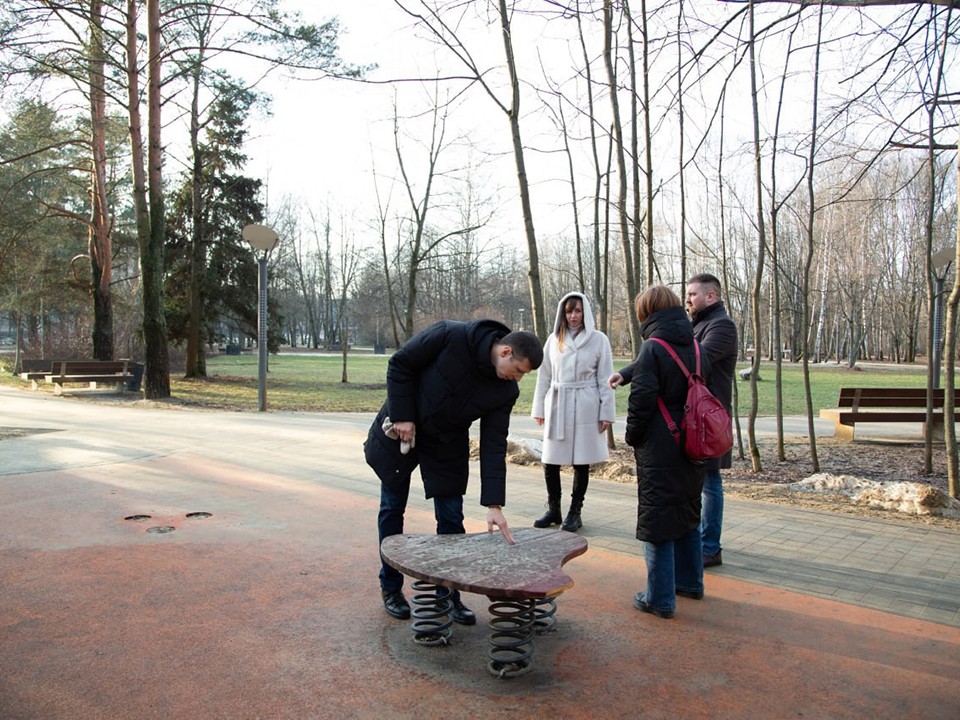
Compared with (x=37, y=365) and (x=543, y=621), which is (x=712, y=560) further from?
(x=37, y=365)

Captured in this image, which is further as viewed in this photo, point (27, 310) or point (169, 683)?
point (27, 310)

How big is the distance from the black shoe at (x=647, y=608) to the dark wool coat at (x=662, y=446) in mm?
408

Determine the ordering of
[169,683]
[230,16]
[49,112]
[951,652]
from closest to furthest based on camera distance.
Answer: [169,683]
[951,652]
[230,16]
[49,112]

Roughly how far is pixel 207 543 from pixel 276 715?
2.56 metres

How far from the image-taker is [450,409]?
3.54m

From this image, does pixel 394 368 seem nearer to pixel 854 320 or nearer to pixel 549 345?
pixel 549 345

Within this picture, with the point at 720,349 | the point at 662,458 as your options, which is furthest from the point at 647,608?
the point at 720,349

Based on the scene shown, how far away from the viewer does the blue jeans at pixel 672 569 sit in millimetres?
3805

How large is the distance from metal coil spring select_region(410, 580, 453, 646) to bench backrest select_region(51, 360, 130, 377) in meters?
18.6

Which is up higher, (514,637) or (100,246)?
(100,246)

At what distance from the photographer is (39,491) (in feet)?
21.9

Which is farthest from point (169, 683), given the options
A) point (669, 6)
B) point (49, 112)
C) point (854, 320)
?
point (854, 320)

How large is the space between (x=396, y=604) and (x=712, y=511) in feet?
6.82

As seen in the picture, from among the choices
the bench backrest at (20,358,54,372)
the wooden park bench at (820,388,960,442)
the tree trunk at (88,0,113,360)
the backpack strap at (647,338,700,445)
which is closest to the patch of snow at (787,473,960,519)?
the backpack strap at (647,338,700,445)
